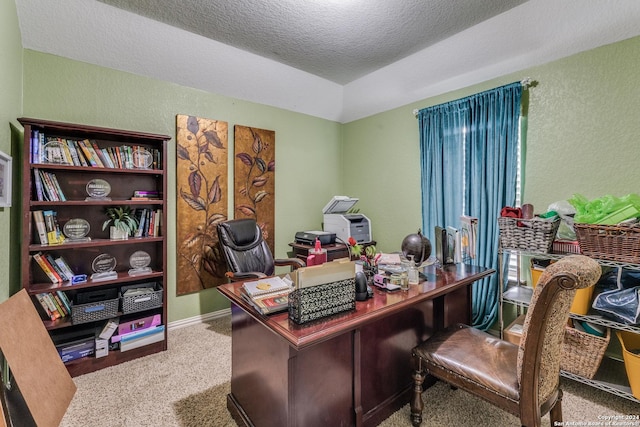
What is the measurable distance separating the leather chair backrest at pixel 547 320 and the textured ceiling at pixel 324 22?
2.18 metres

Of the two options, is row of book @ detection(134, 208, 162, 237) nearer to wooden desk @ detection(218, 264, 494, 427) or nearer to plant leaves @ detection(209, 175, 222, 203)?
plant leaves @ detection(209, 175, 222, 203)

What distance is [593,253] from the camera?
5.99 ft

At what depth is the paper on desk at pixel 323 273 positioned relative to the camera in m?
1.22

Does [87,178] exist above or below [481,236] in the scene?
above

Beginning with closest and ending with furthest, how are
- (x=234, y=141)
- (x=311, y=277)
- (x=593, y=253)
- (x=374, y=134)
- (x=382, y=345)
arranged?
(x=311, y=277), (x=382, y=345), (x=593, y=253), (x=234, y=141), (x=374, y=134)

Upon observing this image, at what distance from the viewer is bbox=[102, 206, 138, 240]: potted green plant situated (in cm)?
242

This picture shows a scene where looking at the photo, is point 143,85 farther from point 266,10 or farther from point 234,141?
point 266,10

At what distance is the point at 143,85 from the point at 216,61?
72 cm

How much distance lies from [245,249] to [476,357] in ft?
6.87

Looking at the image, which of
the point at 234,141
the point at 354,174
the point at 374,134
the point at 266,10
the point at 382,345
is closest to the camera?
the point at 382,345

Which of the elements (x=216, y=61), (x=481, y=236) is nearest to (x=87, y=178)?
(x=216, y=61)

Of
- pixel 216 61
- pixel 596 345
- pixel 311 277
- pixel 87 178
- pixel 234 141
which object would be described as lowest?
pixel 596 345

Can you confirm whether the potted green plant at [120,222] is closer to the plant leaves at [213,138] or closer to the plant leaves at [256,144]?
the plant leaves at [213,138]

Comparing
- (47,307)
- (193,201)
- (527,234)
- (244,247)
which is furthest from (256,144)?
(527,234)
